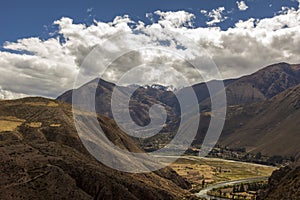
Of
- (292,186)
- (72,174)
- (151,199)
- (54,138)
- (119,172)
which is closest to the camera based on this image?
(292,186)

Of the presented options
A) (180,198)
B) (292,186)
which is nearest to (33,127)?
(180,198)

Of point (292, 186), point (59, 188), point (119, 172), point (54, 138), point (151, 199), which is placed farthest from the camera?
point (54, 138)

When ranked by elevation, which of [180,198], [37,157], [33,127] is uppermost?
[33,127]

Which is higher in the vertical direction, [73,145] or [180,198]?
[73,145]

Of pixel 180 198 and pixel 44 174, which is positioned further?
pixel 180 198

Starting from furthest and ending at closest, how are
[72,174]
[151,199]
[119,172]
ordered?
[119,172]
[151,199]
[72,174]

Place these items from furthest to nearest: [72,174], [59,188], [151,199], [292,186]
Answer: [151,199] < [72,174] < [59,188] < [292,186]

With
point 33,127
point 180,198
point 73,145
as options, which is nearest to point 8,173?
point 73,145

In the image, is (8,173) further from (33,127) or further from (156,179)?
(156,179)

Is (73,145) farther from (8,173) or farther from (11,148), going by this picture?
(8,173)
